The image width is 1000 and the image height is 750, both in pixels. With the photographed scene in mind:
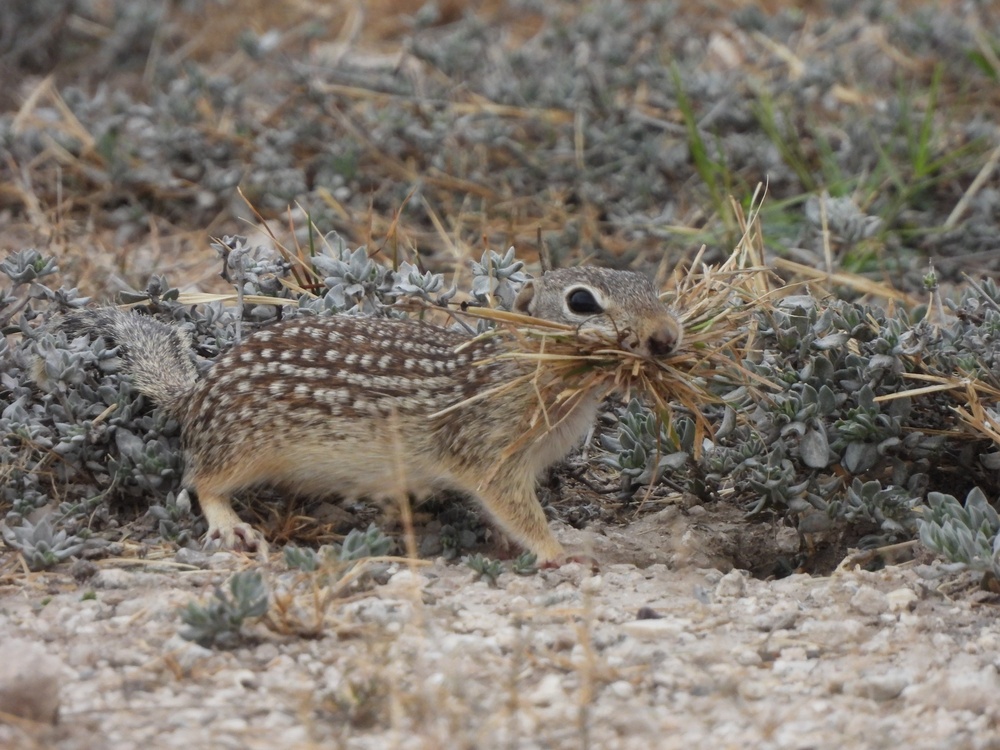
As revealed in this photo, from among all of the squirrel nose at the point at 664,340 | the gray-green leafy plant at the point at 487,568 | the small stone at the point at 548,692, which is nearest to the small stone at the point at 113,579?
the gray-green leafy plant at the point at 487,568

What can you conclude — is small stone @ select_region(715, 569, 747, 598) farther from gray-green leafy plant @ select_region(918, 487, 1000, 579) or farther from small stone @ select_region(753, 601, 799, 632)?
gray-green leafy plant @ select_region(918, 487, 1000, 579)

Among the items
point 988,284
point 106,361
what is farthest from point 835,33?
point 106,361

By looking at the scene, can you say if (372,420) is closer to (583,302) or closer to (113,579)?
(583,302)

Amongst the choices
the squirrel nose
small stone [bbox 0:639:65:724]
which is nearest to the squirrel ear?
the squirrel nose

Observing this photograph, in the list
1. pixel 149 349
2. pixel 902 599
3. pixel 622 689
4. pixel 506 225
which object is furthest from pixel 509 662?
pixel 506 225

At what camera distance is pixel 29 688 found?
8.81ft

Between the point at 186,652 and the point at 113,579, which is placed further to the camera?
the point at 113,579

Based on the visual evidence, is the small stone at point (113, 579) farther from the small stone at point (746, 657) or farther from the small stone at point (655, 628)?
the small stone at point (746, 657)

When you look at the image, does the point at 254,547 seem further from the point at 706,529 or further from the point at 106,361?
the point at 706,529

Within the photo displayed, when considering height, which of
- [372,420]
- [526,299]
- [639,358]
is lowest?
[372,420]

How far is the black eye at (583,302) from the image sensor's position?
381 cm

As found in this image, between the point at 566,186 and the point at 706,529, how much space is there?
9.51 feet

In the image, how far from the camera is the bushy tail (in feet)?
13.9

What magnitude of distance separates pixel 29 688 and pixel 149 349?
1.76 meters
